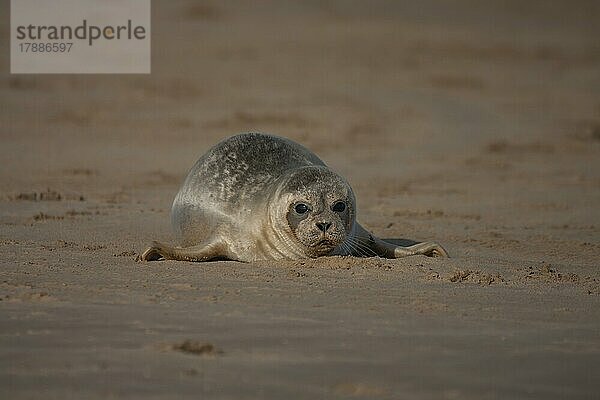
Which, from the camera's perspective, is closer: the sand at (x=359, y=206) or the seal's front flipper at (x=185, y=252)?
the sand at (x=359, y=206)

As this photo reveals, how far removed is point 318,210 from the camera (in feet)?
20.1

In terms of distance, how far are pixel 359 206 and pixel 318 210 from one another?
3864mm

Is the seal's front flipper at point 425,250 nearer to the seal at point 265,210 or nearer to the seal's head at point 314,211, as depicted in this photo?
the seal at point 265,210

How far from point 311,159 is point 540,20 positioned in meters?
18.6

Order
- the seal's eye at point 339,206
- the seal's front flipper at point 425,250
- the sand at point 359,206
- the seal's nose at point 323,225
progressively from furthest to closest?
the seal's front flipper at point 425,250 → the seal's eye at point 339,206 → the seal's nose at point 323,225 → the sand at point 359,206

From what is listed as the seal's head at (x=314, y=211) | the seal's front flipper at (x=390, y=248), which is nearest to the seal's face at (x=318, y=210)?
the seal's head at (x=314, y=211)

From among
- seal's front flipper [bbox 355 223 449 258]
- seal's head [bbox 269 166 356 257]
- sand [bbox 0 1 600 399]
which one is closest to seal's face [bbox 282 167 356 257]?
seal's head [bbox 269 166 356 257]

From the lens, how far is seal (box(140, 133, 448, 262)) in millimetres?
6125

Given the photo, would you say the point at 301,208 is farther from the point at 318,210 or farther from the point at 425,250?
the point at 425,250

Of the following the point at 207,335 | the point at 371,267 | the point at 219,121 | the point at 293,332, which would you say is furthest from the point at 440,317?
the point at 219,121

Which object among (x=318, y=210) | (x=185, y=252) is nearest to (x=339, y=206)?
(x=318, y=210)

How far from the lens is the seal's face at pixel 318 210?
239 inches

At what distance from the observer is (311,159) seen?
6977 mm

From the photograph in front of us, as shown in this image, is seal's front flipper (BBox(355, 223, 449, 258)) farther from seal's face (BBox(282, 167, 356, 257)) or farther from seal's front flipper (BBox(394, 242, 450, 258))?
seal's face (BBox(282, 167, 356, 257))
